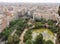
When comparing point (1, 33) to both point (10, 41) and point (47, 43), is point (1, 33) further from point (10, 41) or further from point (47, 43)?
point (47, 43)

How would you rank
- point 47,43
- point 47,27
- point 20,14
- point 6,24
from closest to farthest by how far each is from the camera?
point 47,43, point 47,27, point 6,24, point 20,14

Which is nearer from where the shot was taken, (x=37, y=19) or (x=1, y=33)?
(x=1, y=33)

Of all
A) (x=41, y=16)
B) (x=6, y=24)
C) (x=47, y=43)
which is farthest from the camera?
(x=41, y=16)

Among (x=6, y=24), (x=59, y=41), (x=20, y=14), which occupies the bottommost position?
(x=20, y=14)

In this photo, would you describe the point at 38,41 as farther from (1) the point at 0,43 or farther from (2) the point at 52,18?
(2) the point at 52,18

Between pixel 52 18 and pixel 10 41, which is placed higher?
pixel 10 41

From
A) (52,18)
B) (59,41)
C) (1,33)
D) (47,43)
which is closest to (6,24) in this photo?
(1,33)

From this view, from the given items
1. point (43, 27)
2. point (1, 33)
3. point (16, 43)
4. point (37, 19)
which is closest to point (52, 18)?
point (37, 19)

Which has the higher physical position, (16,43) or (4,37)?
(16,43)

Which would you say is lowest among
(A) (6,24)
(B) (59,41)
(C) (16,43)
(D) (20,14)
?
(D) (20,14)
